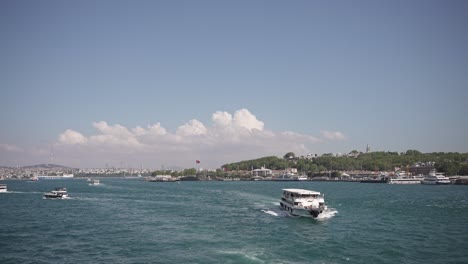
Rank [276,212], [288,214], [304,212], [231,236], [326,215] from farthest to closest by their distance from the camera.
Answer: [276,212]
[288,214]
[326,215]
[304,212]
[231,236]

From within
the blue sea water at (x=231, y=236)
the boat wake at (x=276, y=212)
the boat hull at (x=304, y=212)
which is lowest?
the blue sea water at (x=231, y=236)

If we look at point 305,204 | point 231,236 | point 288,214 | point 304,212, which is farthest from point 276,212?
point 231,236

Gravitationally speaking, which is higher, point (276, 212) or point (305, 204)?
point (305, 204)

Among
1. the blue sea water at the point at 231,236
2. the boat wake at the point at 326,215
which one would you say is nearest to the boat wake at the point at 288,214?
the boat wake at the point at 326,215

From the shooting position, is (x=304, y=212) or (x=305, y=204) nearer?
(x=304, y=212)

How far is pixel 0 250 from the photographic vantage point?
46.7m

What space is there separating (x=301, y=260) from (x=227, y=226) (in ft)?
71.7

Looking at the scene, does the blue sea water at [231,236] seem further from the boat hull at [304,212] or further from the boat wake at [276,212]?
the boat hull at [304,212]

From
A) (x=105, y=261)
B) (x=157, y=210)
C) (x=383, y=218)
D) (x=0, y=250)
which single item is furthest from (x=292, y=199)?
(x=0, y=250)

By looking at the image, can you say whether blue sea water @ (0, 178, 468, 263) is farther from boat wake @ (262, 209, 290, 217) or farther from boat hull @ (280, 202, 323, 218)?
boat hull @ (280, 202, 323, 218)

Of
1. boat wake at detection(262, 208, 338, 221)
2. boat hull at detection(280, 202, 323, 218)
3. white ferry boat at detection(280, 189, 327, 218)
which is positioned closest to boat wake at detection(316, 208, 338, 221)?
boat wake at detection(262, 208, 338, 221)

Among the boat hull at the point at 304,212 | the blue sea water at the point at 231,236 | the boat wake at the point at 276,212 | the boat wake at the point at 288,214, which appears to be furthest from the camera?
the boat wake at the point at 276,212

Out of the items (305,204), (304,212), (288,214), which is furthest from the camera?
(288,214)

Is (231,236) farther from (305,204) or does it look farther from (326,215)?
(326,215)
